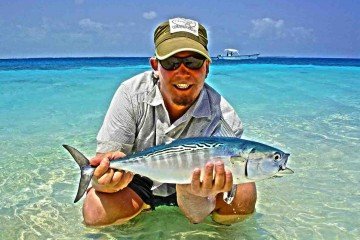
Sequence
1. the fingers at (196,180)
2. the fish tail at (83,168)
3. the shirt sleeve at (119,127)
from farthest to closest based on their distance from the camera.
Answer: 1. the shirt sleeve at (119,127)
2. the fish tail at (83,168)
3. the fingers at (196,180)

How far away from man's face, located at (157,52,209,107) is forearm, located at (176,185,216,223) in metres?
0.57

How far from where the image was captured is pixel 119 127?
296 cm

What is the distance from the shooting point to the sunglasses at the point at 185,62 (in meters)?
2.74

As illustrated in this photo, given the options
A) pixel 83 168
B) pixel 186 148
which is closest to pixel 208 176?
pixel 186 148

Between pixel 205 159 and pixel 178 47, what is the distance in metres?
0.74

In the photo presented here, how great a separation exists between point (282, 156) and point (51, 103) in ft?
32.6

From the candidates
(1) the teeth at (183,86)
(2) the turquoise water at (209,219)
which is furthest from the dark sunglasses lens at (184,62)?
(2) the turquoise water at (209,219)

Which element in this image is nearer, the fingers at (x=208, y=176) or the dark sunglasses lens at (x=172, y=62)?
the fingers at (x=208, y=176)

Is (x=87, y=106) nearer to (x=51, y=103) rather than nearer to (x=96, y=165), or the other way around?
(x=51, y=103)

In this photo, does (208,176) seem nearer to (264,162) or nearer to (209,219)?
(264,162)

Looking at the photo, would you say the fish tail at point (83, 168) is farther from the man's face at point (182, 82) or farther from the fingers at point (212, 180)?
the man's face at point (182, 82)

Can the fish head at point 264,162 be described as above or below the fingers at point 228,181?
above

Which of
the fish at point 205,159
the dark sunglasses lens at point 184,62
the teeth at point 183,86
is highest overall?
the dark sunglasses lens at point 184,62

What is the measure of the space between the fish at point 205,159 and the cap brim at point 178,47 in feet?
1.90
